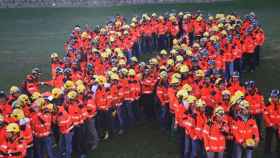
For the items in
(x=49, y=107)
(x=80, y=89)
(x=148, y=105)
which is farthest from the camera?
(x=148, y=105)

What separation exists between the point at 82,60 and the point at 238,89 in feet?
23.3

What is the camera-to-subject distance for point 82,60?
1861 cm

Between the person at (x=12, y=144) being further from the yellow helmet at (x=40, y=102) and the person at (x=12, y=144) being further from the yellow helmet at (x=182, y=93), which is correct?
the yellow helmet at (x=182, y=93)

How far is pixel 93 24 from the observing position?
32.3 metres

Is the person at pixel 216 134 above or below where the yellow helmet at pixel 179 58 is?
below

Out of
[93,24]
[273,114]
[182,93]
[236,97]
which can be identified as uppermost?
[93,24]

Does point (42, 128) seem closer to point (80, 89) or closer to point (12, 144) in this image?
point (12, 144)

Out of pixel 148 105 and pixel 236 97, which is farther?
pixel 148 105

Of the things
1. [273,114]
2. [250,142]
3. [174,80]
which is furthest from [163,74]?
[250,142]

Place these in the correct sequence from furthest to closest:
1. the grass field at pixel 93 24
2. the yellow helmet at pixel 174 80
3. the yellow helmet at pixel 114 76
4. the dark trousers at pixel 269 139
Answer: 1. the yellow helmet at pixel 114 76
2. the grass field at pixel 93 24
3. the yellow helmet at pixel 174 80
4. the dark trousers at pixel 269 139

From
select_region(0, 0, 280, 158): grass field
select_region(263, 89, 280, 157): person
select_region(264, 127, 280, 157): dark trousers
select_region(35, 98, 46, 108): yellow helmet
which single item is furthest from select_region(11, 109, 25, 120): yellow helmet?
select_region(264, 127, 280, 157): dark trousers

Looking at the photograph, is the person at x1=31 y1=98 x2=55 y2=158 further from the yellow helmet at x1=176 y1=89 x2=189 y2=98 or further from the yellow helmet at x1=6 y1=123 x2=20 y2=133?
the yellow helmet at x1=176 y1=89 x2=189 y2=98

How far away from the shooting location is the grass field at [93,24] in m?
14.0

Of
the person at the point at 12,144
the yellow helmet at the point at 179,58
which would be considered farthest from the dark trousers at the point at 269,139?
the person at the point at 12,144
